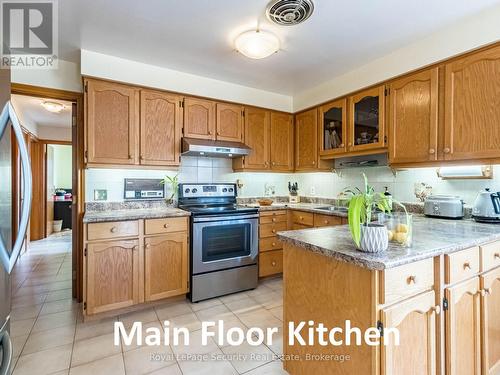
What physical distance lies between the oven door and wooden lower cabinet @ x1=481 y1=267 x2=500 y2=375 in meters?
1.93

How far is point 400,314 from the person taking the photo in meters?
1.08

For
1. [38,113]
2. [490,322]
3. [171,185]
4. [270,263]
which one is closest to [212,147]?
[171,185]

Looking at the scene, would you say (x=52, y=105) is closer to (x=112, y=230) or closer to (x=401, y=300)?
(x=112, y=230)

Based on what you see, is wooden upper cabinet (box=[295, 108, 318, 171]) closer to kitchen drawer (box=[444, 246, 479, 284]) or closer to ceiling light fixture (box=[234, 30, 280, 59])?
ceiling light fixture (box=[234, 30, 280, 59])

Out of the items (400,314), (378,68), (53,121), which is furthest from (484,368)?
(53,121)

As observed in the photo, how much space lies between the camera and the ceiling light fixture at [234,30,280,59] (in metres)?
2.00

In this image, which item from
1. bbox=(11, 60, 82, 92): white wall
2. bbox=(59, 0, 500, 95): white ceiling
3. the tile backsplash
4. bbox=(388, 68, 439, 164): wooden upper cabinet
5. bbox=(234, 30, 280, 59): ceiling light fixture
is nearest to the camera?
bbox=(59, 0, 500, 95): white ceiling

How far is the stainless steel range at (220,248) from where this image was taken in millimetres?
2572

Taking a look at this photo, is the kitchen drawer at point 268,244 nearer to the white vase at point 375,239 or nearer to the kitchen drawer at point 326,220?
the kitchen drawer at point 326,220

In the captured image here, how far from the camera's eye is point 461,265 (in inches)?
51.5

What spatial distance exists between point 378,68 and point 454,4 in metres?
0.81

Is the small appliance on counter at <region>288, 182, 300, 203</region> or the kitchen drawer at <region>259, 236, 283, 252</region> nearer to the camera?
the kitchen drawer at <region>259, 236, 283, 252</region>

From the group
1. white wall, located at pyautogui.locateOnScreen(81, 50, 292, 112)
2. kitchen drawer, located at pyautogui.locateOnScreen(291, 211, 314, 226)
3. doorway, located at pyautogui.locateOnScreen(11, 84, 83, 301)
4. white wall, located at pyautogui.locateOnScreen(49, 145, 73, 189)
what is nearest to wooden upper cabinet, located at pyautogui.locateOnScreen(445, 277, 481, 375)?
kitchen drawer, located at pyautogui.locateOnScreen(291, 211, 314, 226)

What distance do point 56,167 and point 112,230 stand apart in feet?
22.8
